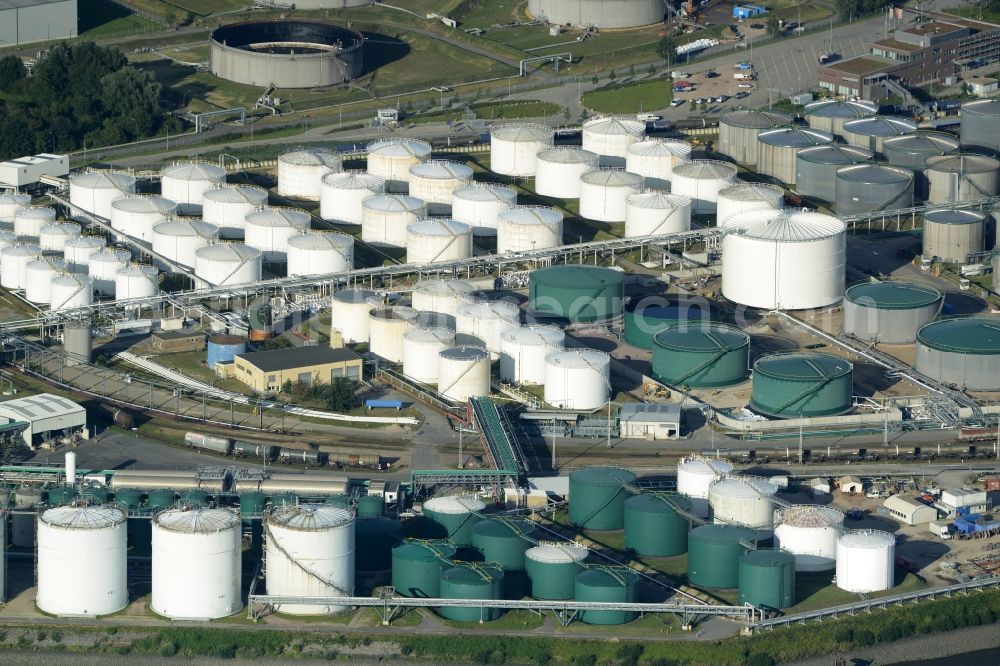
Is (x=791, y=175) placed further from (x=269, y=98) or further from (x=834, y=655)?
(x=834, y=655)

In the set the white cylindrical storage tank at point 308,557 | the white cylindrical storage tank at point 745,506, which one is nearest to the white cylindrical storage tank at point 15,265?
the white cylindrical storage tank at point 308,557

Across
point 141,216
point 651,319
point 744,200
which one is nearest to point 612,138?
point 744,200

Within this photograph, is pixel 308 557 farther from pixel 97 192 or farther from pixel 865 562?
pixel 97 192

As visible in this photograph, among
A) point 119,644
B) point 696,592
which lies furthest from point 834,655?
point 119,644

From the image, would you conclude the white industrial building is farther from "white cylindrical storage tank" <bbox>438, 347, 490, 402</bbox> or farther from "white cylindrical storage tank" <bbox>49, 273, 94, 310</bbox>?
"white cylindrical storage tank" <bbox>438, 347, 490, 402</bbox>

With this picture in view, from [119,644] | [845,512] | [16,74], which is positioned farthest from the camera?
[16,74]

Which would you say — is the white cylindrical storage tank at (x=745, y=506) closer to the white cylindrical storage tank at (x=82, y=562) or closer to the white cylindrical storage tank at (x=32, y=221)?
the white cylindrical storage tank at (x=82, y=562)

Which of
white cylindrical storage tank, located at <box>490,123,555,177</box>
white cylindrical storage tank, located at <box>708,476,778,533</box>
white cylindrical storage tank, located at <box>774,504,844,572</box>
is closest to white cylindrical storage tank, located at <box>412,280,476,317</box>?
white cylindrical storage tank, located at <box>708,476,778,533</box>
